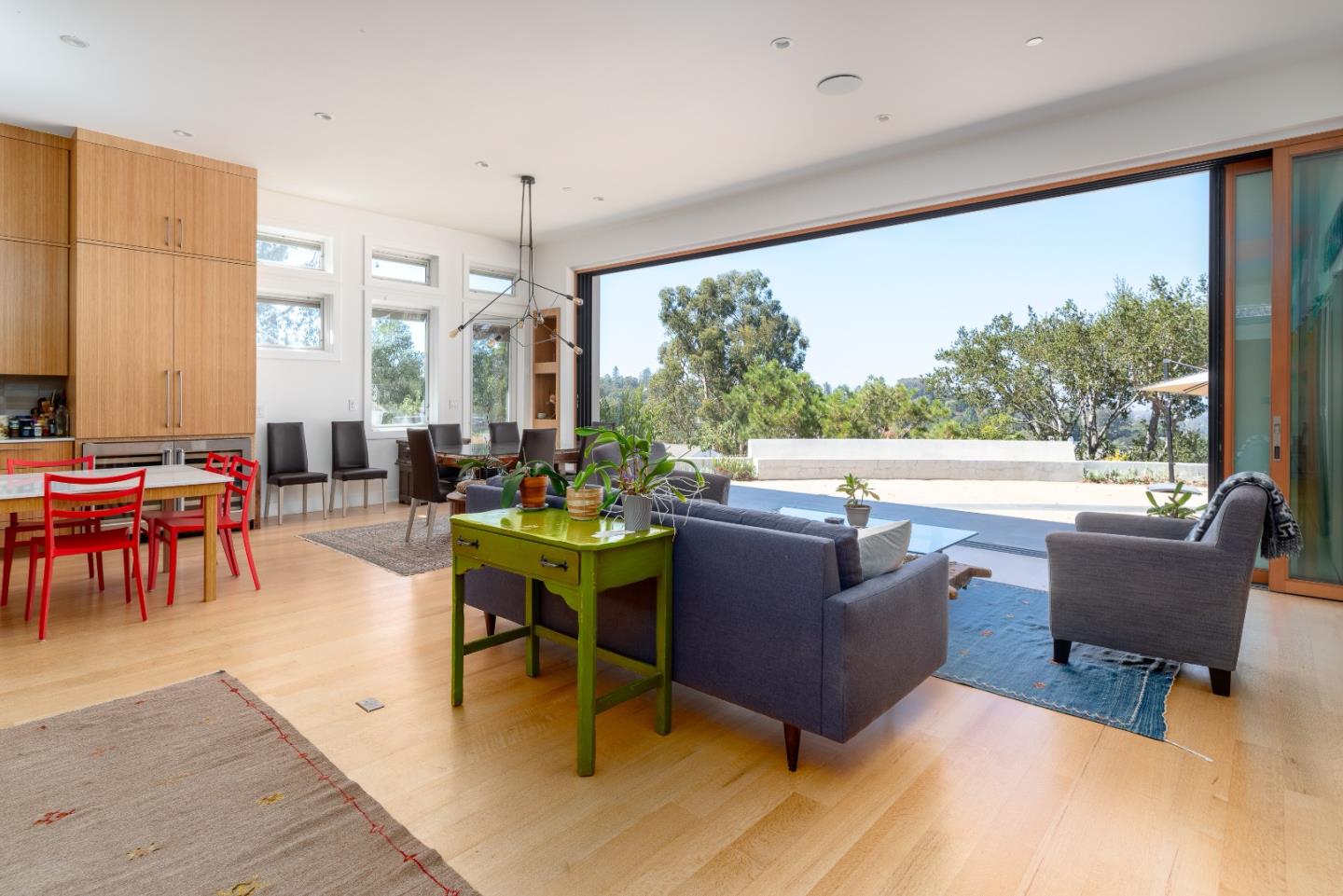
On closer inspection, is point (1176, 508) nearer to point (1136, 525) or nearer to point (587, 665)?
point (1136, 525)

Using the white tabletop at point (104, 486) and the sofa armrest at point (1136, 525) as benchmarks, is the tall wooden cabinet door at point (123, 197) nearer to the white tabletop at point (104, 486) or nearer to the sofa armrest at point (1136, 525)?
the white tabletop at point (104, 486)

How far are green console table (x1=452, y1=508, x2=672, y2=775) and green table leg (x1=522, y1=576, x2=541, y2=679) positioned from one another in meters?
0.08

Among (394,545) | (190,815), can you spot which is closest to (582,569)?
(190,815)

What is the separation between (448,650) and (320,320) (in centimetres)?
508

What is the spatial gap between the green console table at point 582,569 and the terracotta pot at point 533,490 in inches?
2.1

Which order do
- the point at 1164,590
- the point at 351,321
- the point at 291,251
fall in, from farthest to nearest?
the point at 351,321 → the point at 291,251 → the point at 1164,590

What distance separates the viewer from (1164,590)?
110 inches

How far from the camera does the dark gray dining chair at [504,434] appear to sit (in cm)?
757

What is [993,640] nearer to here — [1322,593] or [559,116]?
[1322,593]

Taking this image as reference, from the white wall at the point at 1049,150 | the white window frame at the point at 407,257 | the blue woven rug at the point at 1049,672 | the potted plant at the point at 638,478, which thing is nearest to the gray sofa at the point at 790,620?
the potted plant at the point at 638,478

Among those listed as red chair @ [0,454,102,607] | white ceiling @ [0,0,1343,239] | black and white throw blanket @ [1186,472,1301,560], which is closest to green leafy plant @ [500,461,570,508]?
white ceiling @ [0,0,1343,239]

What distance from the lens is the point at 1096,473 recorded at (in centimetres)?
951

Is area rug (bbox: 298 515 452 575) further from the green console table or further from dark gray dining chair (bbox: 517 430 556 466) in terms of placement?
the green console table

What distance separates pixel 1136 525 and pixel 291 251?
7.14 m
